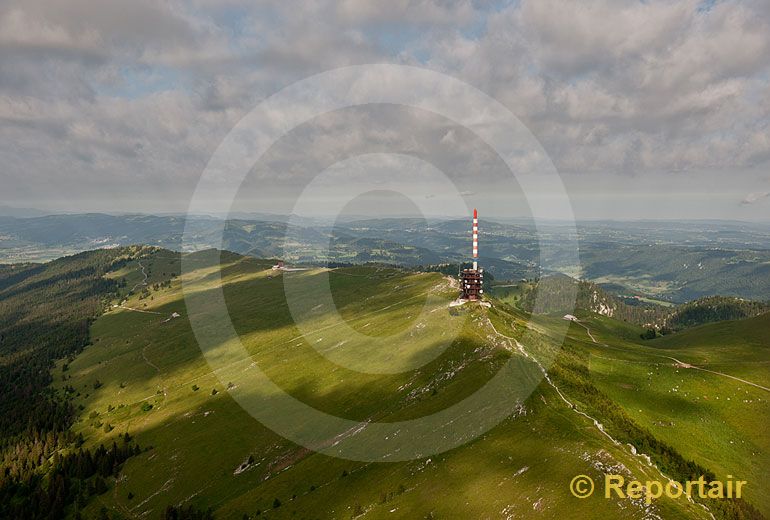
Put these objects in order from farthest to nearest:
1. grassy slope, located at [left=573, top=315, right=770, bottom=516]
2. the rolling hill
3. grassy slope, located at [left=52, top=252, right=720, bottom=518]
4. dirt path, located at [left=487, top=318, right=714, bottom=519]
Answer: grassy slope, located at [left=573, top=315, right=770, bottom=516] → the rolling hill → dirt path, located at [left=487, top=318, right=714, bottom=519] → grassy slope, located at [left=52, top=252, right=720, bottom=518]

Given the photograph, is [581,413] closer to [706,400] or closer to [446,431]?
[446,431]

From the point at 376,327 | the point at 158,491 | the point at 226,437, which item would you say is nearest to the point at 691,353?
the point at 376,327

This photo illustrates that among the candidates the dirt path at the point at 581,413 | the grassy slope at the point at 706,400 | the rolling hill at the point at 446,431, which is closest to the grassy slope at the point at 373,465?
the rolling hill at the point at 446,431

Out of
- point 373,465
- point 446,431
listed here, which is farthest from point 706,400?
point 373,465

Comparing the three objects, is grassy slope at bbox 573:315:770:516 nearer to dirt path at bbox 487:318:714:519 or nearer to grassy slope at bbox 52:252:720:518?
dirt path at bbox 487:318:714:519

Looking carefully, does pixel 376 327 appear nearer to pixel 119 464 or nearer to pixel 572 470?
pixel 119 464

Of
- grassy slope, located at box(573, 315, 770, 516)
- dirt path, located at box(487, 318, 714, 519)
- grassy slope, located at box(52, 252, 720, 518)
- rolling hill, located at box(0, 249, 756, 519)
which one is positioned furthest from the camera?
grassy slope, located at box(573, 315, 770, 516)

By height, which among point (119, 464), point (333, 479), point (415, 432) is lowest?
point (119, 464)

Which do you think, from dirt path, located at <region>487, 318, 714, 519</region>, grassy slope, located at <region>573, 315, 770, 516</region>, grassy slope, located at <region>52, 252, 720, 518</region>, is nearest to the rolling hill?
grassy slope, located at <region>52, 252, 720, 518</region>

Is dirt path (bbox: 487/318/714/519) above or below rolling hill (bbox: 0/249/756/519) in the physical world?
above
